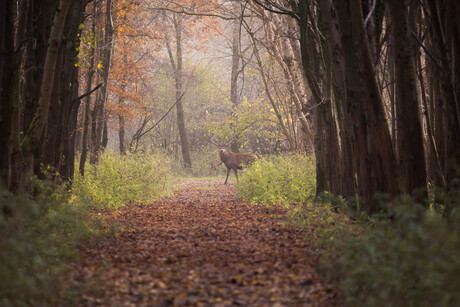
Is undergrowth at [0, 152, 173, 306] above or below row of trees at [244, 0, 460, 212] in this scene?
below

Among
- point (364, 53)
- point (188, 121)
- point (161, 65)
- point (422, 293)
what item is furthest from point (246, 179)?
point (188, 121)

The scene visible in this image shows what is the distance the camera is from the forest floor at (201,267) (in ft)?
14.3

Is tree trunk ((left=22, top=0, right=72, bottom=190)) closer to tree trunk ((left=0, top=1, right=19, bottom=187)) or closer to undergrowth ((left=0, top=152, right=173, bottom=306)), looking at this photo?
undergrowth ((left=0, top=152, right=173, bottom=306))

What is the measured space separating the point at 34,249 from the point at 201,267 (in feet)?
6.66

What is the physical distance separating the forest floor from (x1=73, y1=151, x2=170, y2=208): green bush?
2.37m

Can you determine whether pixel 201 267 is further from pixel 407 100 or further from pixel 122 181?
pixel 122 181

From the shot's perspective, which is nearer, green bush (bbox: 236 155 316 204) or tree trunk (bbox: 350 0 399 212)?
tree trunk (bbox: 350 0 399 212)

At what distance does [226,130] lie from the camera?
26094mm

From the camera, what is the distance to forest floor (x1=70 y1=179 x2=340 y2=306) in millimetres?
4363

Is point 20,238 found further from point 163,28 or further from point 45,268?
point 163,28

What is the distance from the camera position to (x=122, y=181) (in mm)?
13258

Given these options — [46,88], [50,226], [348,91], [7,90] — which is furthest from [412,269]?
[46,88]

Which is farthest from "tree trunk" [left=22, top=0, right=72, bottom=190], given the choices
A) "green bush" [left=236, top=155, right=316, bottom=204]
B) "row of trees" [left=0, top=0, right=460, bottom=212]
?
"green bush" [left=236, top=155, right=316, bottom=204]

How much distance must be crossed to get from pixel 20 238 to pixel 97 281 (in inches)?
35.8
